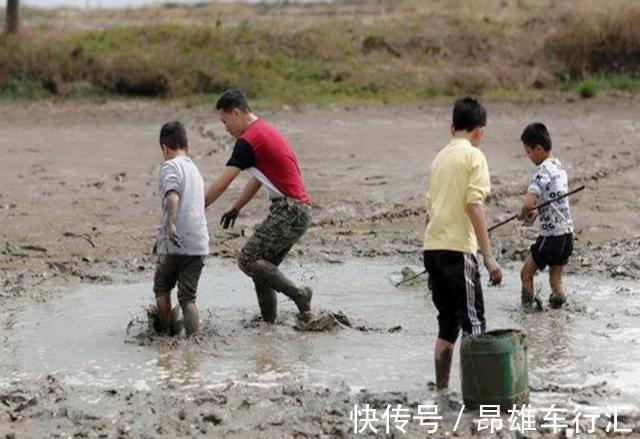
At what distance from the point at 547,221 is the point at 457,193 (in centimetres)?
287

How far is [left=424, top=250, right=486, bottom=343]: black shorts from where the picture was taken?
7973 mm

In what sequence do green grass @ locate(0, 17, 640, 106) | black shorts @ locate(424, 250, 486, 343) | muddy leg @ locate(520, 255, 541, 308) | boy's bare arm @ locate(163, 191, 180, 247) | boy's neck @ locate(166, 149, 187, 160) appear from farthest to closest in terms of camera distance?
green grass @ locate(0, 17, 640, 106)
muddy leg @ locate(520, 255, 541, 308)
boy's neck @ locate(166, 149, 187, 160)
boy's bare arm @ locate(163, 191, 180, 247)
black shorts @ locate(424, 250, 486, 343)

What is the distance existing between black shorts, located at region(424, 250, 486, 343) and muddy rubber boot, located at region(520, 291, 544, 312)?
8.62 ft

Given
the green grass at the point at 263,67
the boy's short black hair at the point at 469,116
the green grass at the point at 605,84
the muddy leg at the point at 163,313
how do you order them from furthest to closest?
the green grass at the point at 263,67 → the green grass at the point at 605,84 → the muddy leg at the point at 163,313 → the boy's short black hair at the point at 469,116

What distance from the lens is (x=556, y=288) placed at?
34.8 feet

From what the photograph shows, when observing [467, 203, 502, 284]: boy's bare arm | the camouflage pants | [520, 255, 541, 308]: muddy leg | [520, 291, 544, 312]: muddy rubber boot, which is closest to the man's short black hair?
the camouflage pants

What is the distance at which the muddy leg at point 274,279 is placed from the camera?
9906mm

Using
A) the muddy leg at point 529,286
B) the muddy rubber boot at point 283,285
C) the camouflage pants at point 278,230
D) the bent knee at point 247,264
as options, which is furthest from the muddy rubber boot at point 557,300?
the bent knee at point 247,264

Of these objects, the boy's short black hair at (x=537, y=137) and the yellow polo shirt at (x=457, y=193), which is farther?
the boy's short black hair at (x=537, y=137)

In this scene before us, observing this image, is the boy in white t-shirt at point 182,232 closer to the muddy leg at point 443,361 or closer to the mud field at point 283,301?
the mud field at point 283,301

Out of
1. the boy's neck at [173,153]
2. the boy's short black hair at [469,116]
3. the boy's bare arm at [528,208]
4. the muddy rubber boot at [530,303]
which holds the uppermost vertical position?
the boy's short black hair at [469,116]

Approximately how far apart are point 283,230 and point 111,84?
16.6 metres

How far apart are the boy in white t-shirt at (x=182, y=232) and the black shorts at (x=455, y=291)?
7.01 ft

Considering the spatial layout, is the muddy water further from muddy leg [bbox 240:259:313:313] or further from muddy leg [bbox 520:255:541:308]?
muddy leg [bbox 240:259:313:313]
